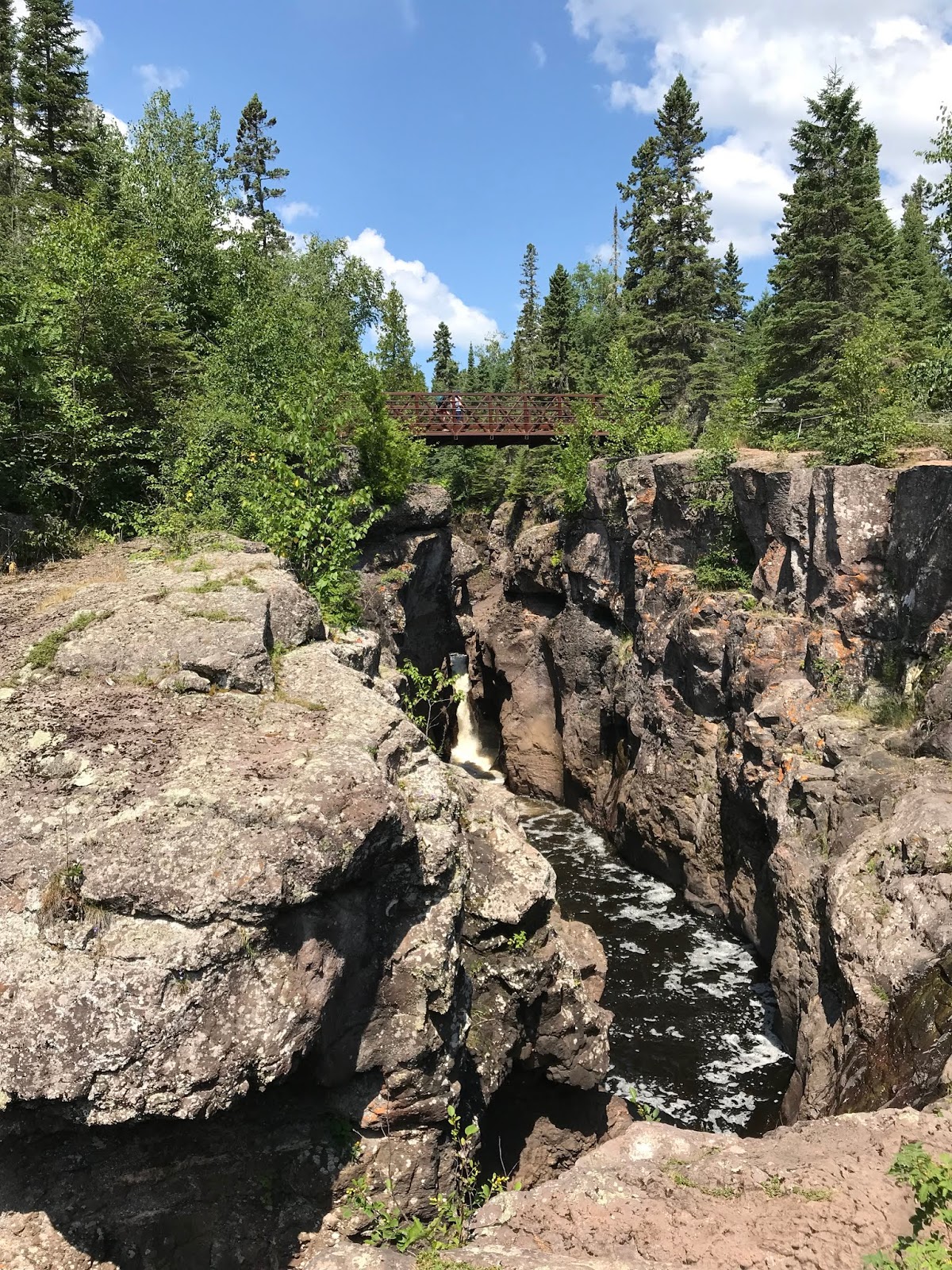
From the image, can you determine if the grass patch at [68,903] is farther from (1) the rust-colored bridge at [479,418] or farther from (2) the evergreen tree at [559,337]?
(2) the evergreen tree at [559,337]

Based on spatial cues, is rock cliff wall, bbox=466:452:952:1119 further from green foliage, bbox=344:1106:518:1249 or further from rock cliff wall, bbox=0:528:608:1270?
green foliage, bbox=344:1106:518:1249

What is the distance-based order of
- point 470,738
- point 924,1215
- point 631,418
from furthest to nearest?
1. point 470,738
2. point 631,418
3. point 924,1215

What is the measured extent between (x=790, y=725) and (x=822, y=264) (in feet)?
59.6

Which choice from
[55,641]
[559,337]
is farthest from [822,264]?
[55,641]

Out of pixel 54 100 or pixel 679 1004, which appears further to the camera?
pixel 54 100

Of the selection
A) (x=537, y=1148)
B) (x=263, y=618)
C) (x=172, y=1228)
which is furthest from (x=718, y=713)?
(x=172, y=1228)

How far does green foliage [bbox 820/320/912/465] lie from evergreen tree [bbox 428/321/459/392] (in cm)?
5469

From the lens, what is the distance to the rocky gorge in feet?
15.5

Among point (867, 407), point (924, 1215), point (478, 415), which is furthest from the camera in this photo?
point (478, 415)

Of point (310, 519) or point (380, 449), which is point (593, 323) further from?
point (310, 519)

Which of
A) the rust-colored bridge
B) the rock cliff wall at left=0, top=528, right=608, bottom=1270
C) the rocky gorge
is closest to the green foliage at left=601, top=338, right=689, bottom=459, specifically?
the rust-colored bridge

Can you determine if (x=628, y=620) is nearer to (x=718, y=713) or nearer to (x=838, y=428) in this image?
(x=718, y=713)

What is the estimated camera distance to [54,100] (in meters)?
28.3

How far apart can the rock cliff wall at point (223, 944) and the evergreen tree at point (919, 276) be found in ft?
71.3
